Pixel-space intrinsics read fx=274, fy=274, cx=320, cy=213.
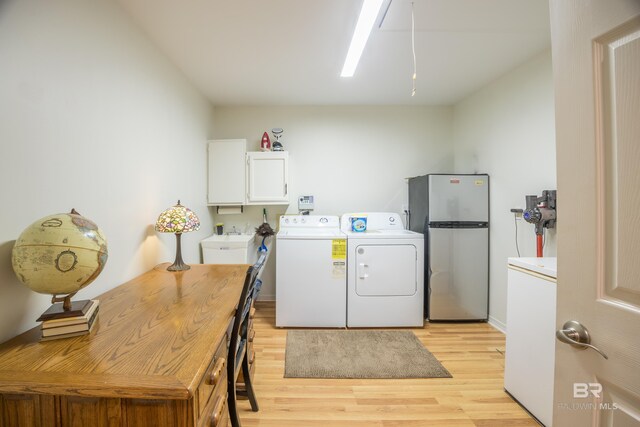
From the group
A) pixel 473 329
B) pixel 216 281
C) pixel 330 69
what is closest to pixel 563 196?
pixel 216 281

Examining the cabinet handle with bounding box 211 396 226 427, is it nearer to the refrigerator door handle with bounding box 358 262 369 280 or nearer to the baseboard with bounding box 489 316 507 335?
the refrigerator door handle with bounding box 358 262 369 280

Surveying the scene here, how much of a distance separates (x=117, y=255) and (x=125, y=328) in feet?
2.50

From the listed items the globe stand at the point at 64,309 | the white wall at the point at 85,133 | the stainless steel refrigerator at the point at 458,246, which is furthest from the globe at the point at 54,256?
the stainless steel refrigerator at the point at 458,246

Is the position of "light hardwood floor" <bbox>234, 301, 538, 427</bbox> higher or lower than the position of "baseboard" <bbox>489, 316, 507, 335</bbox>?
lower

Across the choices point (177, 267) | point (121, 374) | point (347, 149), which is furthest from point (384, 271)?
point (121, 374)

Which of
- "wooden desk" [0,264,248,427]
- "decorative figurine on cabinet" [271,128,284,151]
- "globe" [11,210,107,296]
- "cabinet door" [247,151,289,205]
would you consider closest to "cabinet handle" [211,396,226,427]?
"wooden desk" [0,264,248,427]

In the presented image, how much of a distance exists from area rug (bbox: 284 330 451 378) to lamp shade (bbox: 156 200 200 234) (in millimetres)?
1308

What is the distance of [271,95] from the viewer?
10.5ft

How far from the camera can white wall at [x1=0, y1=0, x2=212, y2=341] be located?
1038mm

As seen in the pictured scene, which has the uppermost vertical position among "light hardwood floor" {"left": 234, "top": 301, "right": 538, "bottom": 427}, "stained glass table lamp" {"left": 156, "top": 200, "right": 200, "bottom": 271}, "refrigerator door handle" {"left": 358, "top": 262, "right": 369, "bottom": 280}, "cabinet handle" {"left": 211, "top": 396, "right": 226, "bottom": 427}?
"stained glass table lamp" {"left": 156, "top": 200, "right": 200, "bottom": 271}

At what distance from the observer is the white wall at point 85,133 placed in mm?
1038

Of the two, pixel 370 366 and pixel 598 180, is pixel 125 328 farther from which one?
pixel 370 366

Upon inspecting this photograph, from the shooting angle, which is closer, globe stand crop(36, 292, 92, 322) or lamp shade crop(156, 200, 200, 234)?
globe stand crop(36, 292, 92, 322)

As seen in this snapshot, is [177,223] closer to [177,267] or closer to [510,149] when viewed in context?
[177,267]
